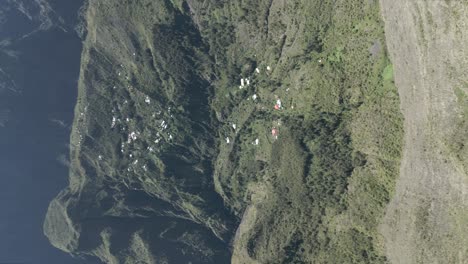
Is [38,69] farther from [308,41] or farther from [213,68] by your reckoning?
A: [308,41]

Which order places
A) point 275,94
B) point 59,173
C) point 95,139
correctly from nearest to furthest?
point 275,94 < point 95,139 < point 59,173

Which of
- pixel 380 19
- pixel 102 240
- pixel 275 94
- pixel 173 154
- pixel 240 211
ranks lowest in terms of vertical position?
pixel 102 240

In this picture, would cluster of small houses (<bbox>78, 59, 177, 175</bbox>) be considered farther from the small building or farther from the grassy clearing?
the small building

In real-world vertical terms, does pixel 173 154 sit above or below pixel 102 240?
above

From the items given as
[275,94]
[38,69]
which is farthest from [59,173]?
[275,94]

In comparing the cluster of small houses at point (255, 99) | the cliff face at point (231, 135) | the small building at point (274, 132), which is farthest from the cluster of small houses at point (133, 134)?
the small building at point (274, 132)

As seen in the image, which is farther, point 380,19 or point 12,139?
point 12,139

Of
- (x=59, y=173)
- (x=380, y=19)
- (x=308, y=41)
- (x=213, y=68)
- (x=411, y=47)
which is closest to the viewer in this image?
(x=411, y=47)
